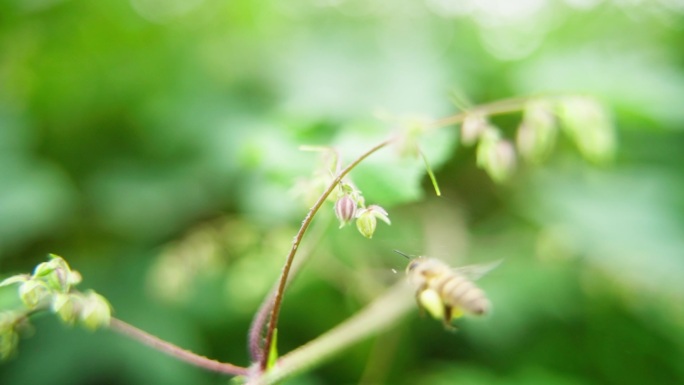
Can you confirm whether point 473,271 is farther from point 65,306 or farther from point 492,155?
point 65,306

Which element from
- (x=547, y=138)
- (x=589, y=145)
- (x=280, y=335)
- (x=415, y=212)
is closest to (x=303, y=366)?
(x=547, y=138)

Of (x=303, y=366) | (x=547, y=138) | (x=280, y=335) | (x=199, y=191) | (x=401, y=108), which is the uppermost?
(x=401, y=108)

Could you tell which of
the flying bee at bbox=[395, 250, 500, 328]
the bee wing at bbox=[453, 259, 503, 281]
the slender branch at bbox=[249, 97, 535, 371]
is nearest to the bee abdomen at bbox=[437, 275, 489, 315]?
the flying bee at bbox=[395, 250, 500, 328]

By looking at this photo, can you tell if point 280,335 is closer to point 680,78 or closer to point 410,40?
point 410,40

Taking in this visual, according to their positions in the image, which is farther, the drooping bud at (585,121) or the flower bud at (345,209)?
the drooping bud at (585,121)

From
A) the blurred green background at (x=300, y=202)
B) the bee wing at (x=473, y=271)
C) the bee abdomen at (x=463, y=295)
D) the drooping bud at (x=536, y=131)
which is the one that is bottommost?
the bee abdomen at (x=463, y=295)

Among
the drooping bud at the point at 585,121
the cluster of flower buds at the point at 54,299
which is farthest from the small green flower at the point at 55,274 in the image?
the drooping bud at the point at 585,121

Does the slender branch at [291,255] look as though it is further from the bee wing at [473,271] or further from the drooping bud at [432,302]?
the bee wing at [473,271]
